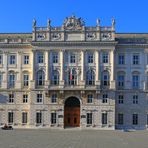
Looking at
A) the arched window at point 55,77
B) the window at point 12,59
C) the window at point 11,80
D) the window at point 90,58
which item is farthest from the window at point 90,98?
the window at point 12,59

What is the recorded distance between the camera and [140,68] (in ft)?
279

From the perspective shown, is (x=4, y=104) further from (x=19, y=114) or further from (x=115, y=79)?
(x=115, y=79)

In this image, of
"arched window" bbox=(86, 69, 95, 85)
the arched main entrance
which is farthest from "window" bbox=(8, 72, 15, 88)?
"arched window" bbox=(86, 69, 95, 85)

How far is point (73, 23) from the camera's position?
85188 millimetres

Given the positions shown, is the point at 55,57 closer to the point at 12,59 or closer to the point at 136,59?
the point at 12,59

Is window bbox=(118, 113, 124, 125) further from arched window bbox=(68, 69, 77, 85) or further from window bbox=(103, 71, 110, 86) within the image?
arched window bbox=(68, 69, 77, 85)

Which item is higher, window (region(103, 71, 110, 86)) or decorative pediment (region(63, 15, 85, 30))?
decorative pediment (region(63, 15, 85, 30))

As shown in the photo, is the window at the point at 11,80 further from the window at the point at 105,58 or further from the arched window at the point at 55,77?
the window at the point at 105,58

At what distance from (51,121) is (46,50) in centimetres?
1311

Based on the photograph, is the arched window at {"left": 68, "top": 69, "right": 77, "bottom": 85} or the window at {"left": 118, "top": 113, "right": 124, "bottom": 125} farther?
the window at {"left": 118, "top": 113, "right": 124, "bottom": 125}

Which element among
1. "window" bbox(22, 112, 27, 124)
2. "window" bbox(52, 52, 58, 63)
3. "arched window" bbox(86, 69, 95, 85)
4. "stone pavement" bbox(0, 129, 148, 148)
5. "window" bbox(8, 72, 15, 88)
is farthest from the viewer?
"window" bbox(8, 72, 15, 88)

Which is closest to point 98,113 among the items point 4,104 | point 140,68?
point 140,68

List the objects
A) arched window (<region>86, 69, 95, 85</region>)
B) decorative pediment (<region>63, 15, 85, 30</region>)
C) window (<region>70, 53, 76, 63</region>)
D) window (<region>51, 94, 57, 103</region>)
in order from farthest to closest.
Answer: decorative pediment (<region>63, 15, 85, 30</region>), window (<region>70, 53, 76, 63</region>), window (<region>51, 94, 57, 103</region>), arched window (<region>86, 69, 95, 85</region>)

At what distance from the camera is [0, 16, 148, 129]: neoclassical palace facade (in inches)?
3280
